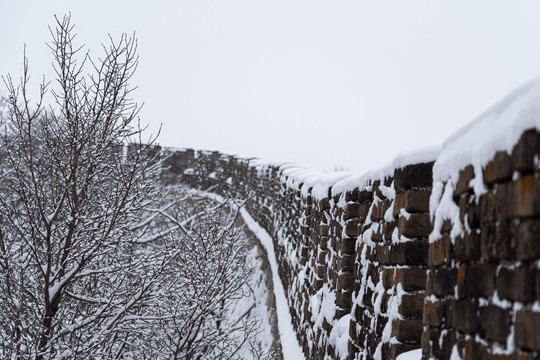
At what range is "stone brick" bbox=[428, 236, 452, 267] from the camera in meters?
1.94

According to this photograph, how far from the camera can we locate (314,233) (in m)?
5.80

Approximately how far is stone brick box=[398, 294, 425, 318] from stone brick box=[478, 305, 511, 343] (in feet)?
2.84

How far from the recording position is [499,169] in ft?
5.00

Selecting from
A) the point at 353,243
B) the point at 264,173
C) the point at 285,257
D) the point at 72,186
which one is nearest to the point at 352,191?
the point at 353,243

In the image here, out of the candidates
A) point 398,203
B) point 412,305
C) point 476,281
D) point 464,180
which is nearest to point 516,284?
point 476,281

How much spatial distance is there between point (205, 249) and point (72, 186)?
270 cm

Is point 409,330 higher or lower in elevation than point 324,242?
lower

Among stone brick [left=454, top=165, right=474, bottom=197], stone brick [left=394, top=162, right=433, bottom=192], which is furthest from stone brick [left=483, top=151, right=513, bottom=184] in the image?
stone brick [left=394, top=162, right=433, bottom=192]

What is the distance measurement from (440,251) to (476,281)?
381mm

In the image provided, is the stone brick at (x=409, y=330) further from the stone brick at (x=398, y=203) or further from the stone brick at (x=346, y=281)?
the stone brick at (x=346, y=281)

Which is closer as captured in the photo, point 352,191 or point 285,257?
point 352,191

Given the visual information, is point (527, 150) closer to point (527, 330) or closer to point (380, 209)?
point (527, 330)

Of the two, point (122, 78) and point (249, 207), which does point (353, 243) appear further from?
point (249, 207)

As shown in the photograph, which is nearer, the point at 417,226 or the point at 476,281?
the point at 476,281
